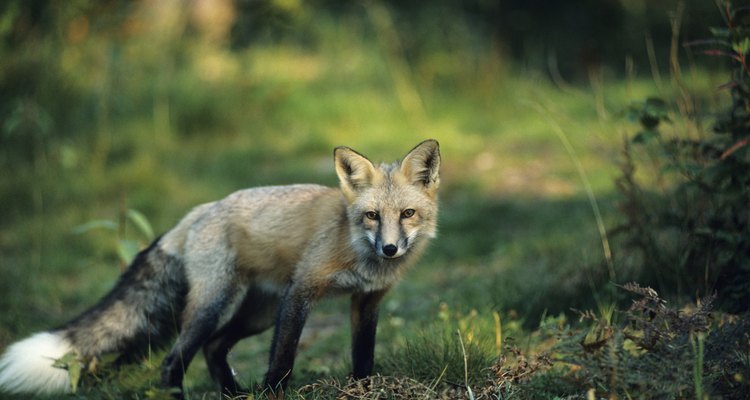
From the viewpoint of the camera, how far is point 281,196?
4250mm

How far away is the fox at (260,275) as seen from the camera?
371 cm

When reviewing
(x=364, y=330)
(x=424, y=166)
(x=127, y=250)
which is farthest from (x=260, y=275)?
(x=127, y=250)

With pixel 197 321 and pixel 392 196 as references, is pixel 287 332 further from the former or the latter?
pixel 392 196

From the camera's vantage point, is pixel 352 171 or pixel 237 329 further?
pixel 237 329

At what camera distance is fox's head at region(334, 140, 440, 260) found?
3.63m

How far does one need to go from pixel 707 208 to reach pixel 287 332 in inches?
105

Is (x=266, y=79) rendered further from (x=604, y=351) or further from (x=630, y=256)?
(x=604, y=351)

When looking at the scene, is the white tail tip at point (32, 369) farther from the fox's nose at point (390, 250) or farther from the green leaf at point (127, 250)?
the fox's nose at point (390, 250)

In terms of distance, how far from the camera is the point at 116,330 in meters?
4.04

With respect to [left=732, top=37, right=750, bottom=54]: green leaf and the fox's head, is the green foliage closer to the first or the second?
[left=732, top=37, right=750, bottom=54]: green leaf

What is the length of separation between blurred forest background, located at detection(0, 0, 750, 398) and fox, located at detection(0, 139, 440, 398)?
0.36 metres

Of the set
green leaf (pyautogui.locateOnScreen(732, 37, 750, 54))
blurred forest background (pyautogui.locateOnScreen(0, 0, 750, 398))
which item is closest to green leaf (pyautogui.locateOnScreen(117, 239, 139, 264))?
blurred forest background (pyautogui.locateOnScreen(0, 0, 750, 398))

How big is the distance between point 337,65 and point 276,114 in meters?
1.88

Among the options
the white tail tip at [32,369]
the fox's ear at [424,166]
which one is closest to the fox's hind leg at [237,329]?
the white tail tip at [32,369]
